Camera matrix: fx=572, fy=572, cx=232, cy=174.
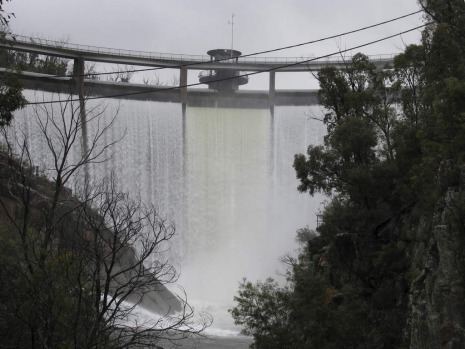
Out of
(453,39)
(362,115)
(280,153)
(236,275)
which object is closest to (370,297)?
(362,115)

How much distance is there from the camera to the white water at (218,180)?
39.9 meters

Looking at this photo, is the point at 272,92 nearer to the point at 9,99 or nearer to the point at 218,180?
the point at 218,180

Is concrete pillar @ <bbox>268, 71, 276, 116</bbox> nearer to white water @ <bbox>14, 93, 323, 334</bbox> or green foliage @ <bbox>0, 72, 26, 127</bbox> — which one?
white water @ <bbox>14, 93, 323, 334</bbox>

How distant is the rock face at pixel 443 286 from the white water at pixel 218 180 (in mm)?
26356

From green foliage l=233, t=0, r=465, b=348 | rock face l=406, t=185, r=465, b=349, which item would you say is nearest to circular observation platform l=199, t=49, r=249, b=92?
green foliage l=233, t=0, r=465, b=348

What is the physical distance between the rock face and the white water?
26.4 metres

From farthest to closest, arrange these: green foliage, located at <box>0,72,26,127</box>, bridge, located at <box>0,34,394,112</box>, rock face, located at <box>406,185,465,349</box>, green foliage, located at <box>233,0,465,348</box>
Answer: bridge, located at <box>0,34,394,112</box> < green foliage, located at <box>233,0,465,348</box> < rock face, located at <box>406,185,465,349</box> < green foliage, located at <box>0,72,26,127</box>

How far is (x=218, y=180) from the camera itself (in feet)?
139

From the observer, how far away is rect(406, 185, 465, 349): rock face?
36.4 ft

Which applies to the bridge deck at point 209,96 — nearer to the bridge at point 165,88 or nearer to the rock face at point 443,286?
the bridge at point 165,88

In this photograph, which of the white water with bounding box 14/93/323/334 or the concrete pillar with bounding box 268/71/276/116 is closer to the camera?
the white water with bounding box 14/93/323/334

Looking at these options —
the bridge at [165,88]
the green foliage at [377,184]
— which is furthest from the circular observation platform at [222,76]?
the green foliage at [377,184]

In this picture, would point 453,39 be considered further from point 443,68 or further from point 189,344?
point 189,344

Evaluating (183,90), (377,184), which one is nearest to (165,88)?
(183,90)
